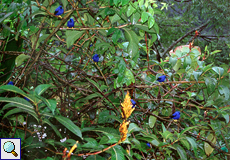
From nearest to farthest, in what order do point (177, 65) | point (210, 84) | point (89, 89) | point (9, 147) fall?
point (9, 147), point (210, 84), point (89, 89), point (177, 65)

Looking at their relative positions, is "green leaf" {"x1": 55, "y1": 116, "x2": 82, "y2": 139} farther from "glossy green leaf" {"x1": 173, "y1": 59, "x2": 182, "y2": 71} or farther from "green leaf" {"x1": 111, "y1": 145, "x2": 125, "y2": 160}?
"glossy green leaf" {"x1": 173, "y1": 59, "x2": 182, "y2": 71}

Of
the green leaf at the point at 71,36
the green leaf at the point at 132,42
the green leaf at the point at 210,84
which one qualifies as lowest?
the green leaf at the point at 210,84

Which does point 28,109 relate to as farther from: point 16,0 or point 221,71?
point 221,71

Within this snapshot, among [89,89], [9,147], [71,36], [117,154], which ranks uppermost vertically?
[71,36]

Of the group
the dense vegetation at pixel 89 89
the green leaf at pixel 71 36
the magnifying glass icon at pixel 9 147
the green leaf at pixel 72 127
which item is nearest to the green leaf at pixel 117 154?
the dense vegetation at pixel 89 89

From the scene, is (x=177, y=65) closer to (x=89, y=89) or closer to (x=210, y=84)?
(x=210, y=84)

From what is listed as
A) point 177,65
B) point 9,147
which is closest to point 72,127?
point 9,147

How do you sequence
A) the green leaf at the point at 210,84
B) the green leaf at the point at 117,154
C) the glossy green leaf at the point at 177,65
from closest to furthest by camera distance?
the green leaf at the point at 117,154 < the green leaf at the point at 210,84 < the glossy green leaf at the point at 177,65

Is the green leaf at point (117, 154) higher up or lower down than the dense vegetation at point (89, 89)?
lower down

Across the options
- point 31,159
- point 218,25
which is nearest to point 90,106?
point 31,159

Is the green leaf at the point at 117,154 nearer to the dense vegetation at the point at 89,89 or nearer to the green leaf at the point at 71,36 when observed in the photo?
the dense vegetation at the point at 89,89

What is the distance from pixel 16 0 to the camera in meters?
0.77

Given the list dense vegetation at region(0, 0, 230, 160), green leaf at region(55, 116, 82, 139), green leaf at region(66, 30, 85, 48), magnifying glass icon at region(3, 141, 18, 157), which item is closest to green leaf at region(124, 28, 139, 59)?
dense vegetation at region(0, 0, 230, 160)

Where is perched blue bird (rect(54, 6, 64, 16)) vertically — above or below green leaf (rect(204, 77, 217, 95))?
above
